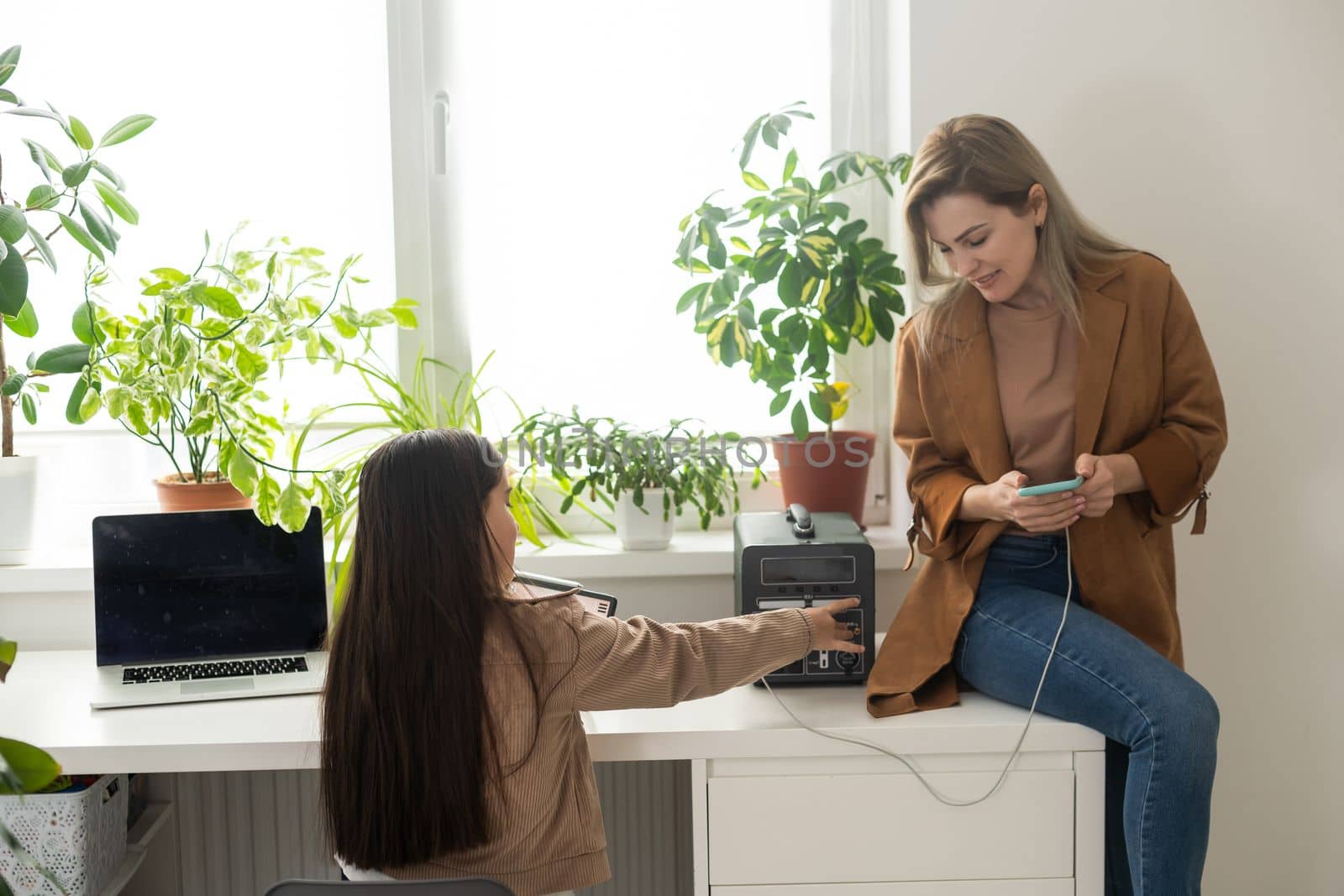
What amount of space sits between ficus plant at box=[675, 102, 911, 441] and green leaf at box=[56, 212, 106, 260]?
3.22 ft

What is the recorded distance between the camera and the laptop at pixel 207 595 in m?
1.79

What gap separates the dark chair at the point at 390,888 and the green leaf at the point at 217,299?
101 centimetres

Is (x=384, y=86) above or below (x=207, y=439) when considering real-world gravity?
above

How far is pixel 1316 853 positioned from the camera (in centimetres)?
202

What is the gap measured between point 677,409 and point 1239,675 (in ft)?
3.85

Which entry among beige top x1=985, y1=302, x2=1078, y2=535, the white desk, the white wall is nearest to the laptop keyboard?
the white desk

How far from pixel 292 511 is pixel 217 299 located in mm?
358

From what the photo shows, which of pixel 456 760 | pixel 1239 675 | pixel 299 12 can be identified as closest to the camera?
pixel 456 760

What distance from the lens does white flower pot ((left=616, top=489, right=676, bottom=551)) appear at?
204 cm

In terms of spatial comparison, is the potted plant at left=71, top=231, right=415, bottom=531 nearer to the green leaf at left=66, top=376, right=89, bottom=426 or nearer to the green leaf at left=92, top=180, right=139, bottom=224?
the green leaf at left=66, top=376, right=89, bottom=426

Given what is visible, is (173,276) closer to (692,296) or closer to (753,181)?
(692,296)

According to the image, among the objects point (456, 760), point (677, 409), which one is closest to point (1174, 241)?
point (677, 409)

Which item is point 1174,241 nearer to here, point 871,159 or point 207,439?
point 871,159

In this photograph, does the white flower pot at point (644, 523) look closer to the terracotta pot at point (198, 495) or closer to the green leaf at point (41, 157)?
the terracotta pot at point (198, 495)
